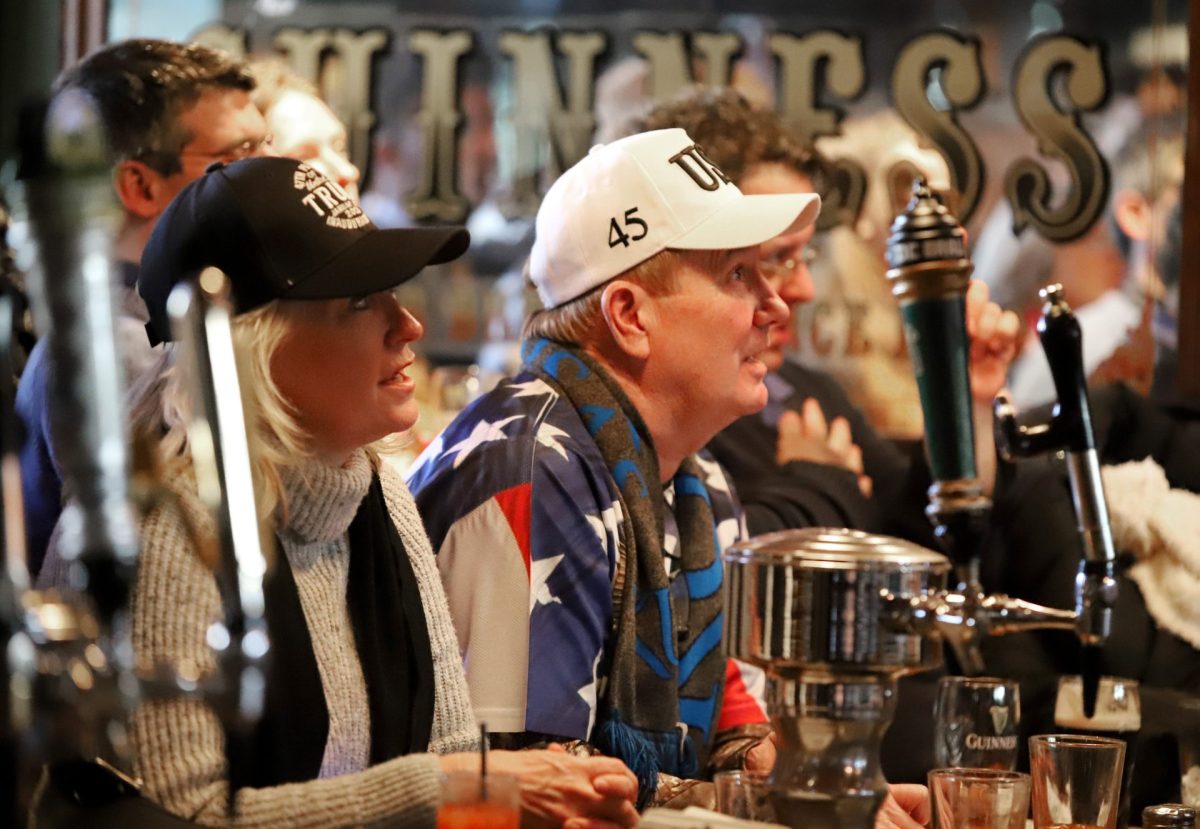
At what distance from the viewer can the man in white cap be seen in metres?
1.93

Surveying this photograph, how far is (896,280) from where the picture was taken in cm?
119

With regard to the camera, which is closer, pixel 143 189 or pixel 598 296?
pixel 598 296

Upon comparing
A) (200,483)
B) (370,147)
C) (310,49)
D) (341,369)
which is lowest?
(200,483)

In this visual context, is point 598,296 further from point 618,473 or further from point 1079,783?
point 1079,783

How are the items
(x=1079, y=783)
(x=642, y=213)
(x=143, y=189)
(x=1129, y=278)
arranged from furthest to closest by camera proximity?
(x=1129, y=278) < (x=143, y=189) < (x=642, y=213) < (x=1079, y=783)

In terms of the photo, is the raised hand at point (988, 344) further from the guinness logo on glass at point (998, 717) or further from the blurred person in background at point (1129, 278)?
the guinness logo on glass at point (998, 717)

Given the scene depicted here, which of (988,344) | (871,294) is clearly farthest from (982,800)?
(871,294)

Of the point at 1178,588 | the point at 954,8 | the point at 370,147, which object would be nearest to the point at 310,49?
the point at 370,147

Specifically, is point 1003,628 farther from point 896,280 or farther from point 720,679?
point 720,679

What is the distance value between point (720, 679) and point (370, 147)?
1814mm

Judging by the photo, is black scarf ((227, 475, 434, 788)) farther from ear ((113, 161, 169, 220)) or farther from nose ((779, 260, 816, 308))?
nose ((779, 260, 816, 308))

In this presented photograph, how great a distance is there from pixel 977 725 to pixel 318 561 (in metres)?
0.71

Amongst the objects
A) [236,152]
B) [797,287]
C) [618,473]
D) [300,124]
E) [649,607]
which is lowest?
[649,607]

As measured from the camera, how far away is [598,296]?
2217 millimetres
